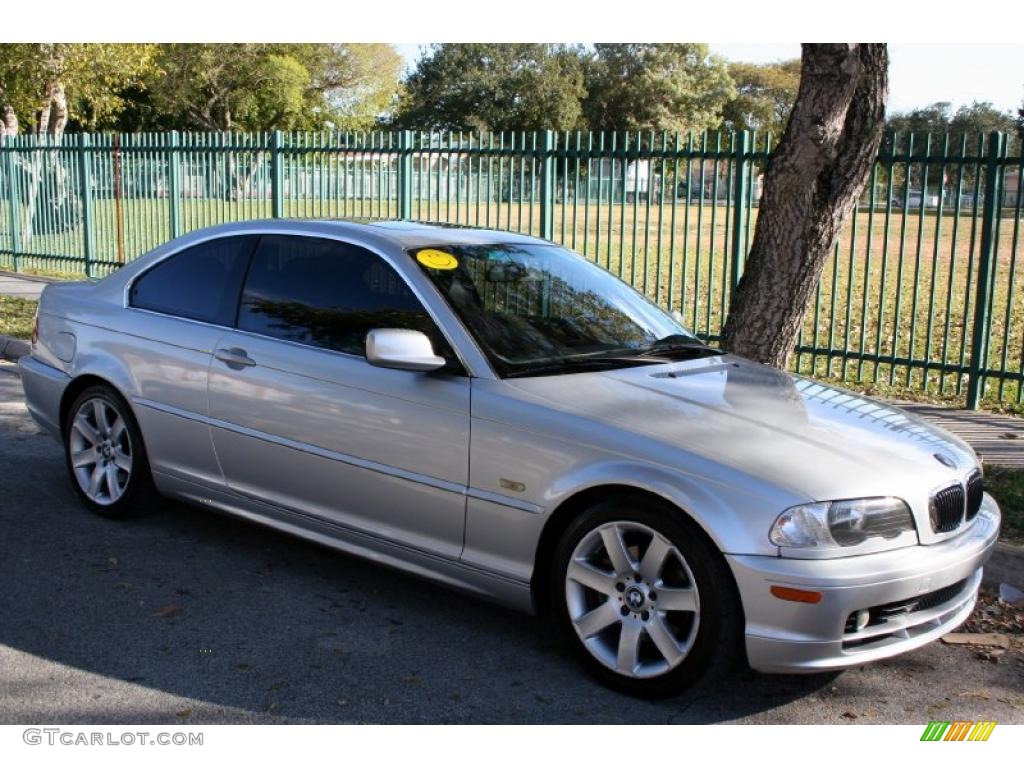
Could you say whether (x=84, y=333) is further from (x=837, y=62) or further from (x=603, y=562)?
(x=837, y=62)

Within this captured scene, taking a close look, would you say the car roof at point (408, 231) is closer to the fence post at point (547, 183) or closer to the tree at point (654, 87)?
the fence post at point (547, 183)

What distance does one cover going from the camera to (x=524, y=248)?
5.35 metres

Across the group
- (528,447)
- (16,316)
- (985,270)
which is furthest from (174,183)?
(528,447)

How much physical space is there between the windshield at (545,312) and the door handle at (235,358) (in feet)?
3.05

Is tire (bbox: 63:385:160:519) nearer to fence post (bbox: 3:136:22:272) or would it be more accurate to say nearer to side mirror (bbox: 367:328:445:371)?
side mirror (bbox: 367:328:445:371)

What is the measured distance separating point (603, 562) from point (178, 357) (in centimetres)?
247

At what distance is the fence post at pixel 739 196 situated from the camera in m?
9.95

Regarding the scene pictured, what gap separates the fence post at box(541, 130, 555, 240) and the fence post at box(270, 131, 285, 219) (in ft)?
13.8

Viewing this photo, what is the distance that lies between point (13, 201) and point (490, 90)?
6241 centimetres

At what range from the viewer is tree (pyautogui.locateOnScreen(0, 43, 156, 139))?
2363cm

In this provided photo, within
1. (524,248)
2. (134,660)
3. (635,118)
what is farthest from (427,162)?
(635,118)

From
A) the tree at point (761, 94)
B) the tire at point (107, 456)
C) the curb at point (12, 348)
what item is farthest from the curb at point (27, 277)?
the tree at point (761, 94)

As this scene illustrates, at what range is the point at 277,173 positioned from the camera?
558 inches
